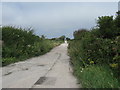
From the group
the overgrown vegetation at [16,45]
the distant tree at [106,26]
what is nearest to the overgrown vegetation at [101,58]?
the distant tree at [106,26]

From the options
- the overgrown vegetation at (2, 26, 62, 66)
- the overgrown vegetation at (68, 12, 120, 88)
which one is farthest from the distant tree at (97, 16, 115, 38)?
the overgrown vegetation at (2, 26, 62, 66)

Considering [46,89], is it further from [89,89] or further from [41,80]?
[89,89]

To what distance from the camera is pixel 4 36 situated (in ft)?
38.1

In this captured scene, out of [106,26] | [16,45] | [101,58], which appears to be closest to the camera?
[101,58]

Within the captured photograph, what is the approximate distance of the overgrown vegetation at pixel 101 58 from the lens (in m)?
3.44

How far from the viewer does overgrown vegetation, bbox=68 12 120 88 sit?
11.3 ft

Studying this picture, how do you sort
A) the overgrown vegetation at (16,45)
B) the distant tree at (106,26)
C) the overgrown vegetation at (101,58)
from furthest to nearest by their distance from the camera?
the overgrown vegetation at (16,45) < the distant tree at (106,26) < the overgrown vegetation at (101,58)

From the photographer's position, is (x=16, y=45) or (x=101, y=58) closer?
(x=101, y=58)

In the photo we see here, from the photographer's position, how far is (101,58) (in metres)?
5.24

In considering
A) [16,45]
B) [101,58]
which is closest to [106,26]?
[101,58]

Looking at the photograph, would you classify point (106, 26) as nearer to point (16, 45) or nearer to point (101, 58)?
point (101, 58)

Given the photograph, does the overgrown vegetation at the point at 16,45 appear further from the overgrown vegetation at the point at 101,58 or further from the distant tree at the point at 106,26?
the distant tree at the point at 106,26

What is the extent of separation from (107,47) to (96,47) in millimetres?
614

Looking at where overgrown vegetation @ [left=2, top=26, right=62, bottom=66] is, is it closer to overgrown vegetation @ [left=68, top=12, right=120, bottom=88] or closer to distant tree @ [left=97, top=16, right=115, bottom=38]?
overgrown vegetation @ [left=68, top=12, right=120, bottom=88]
